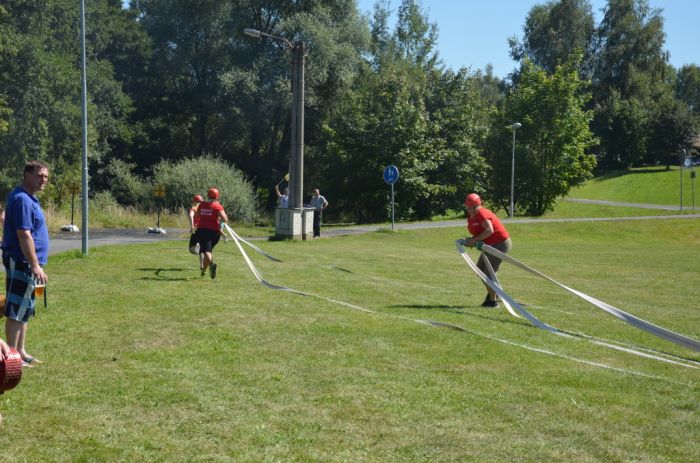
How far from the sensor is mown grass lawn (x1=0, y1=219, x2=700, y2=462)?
17.3 ft

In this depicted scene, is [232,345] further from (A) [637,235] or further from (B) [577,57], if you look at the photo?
(B) [577,57]

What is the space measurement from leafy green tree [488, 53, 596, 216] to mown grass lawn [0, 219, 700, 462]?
39.4 m

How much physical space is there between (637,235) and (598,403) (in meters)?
35.7

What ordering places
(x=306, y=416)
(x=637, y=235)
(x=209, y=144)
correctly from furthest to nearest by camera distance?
(x=209, y=144) < (x=637, y=235) < (x=306, y=416)

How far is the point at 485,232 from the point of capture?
39.4 feet

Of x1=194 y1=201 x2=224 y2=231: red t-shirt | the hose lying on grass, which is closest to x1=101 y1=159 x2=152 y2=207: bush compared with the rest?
x1=194 y1=201 x2=224 y2=231: red t-shirt

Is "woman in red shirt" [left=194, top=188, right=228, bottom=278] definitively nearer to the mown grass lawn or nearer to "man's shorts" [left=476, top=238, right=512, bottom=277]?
the mown grass lawn

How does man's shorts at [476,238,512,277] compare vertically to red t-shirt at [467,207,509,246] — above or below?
below

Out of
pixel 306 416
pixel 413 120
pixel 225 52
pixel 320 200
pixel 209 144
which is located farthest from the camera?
pixel 209 144

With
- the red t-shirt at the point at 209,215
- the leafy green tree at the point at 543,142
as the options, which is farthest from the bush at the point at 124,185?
the red t-shirt at the point at 209,215

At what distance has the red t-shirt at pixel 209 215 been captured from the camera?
589 inches

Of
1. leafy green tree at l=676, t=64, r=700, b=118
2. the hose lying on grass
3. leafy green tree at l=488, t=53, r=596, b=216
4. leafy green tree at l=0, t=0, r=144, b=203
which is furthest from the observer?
leafy green tree at l=676, t=64, r=700, b=118

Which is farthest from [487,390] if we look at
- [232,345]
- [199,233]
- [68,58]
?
[68,58]

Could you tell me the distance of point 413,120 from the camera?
4428 centimetres
